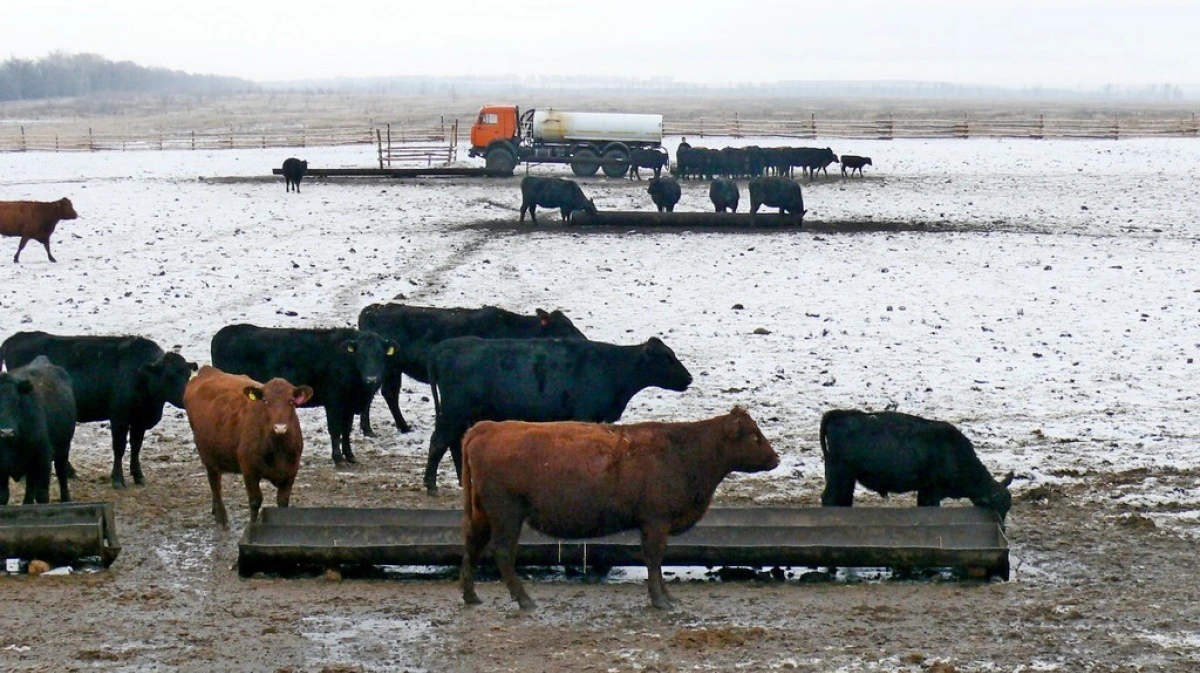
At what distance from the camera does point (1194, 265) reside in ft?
71.0

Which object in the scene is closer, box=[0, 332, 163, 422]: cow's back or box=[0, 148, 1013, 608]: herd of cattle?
box=[0, 148, 1013, 608]: herd of cattle

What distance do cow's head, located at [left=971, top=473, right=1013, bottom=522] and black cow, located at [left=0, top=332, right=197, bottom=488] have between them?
6772 mm

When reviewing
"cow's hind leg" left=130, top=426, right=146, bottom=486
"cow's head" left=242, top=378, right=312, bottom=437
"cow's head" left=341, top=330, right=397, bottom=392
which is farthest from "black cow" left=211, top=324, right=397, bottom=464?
"cow's head" left=242, top=378, right=312, bottom=437

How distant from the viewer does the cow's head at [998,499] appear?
10000mm

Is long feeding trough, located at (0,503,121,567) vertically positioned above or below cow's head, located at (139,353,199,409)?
below

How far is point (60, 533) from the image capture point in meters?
8.96

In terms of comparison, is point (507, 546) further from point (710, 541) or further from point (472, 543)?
point (710, 541)

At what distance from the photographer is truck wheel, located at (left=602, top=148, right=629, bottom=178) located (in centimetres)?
3962

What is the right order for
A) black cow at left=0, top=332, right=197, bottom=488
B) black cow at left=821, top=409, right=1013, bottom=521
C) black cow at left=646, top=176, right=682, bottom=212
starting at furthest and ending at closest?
black cow at left=646, top=176, right=682, bottom=212, black cow at left=0, top=332, right=197, bottom=488, black cow at left=821, top=409, right=1013, bottom=521

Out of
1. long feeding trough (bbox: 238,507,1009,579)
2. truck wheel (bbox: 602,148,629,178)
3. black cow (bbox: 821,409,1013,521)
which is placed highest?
truck wheel (bbox: 602,148,629,178)

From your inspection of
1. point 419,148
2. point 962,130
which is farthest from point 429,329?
point 962,130

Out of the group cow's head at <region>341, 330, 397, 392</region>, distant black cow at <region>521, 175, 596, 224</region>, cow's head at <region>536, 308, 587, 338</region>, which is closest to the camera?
cow's head at <region>341, 330, 397, 392</region>

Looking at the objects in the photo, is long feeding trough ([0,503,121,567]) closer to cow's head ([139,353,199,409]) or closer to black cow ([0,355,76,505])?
black cow ([0,355,76,505])

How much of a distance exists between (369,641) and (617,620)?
1.48 metres
